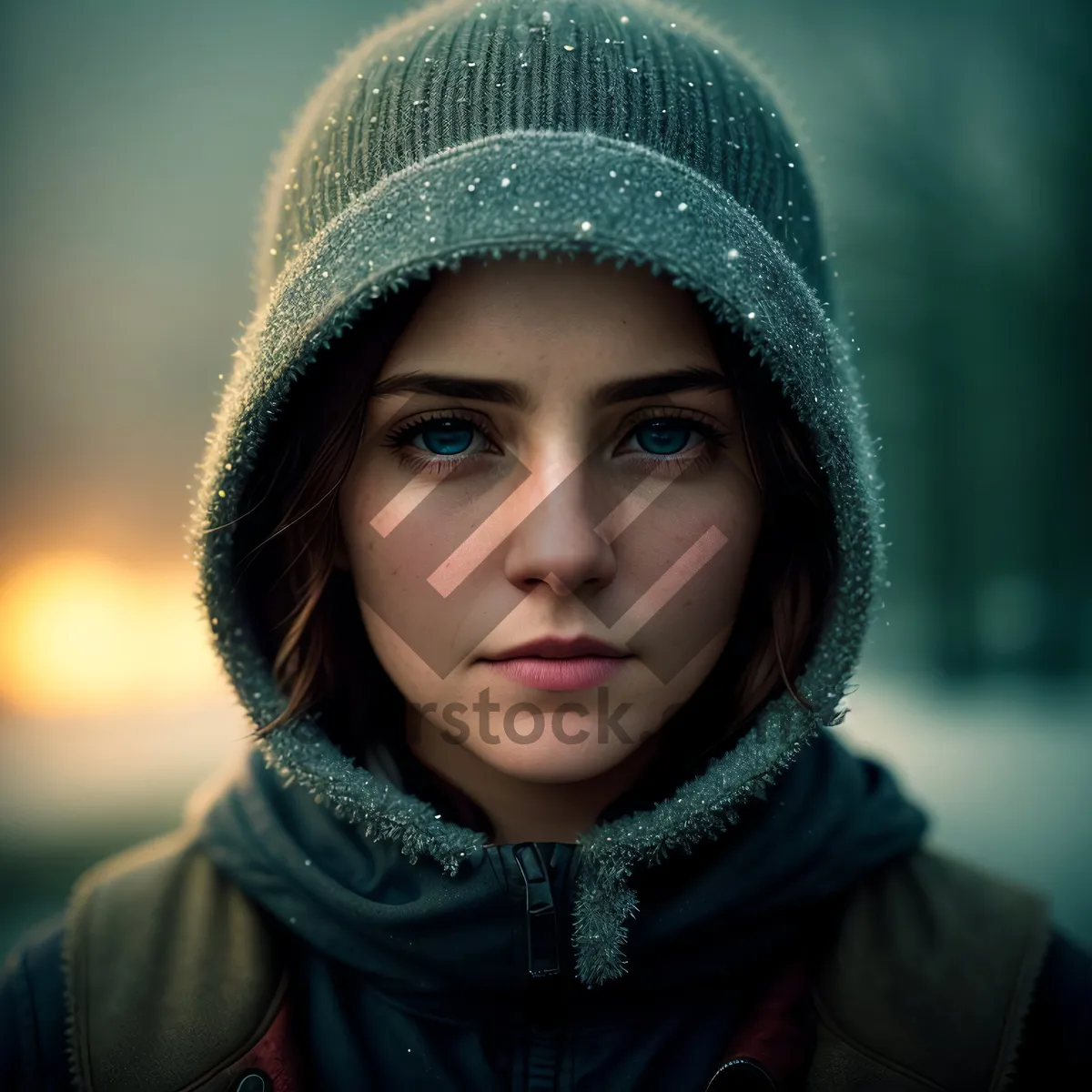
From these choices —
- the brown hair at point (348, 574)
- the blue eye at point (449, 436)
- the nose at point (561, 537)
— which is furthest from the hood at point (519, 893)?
the blue eye at point (449, 436)

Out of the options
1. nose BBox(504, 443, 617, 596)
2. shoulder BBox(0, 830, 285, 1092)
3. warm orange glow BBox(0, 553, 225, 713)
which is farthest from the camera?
warm orange glow BBox(0, 553, 225, 713)

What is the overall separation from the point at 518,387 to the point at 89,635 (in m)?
1.57

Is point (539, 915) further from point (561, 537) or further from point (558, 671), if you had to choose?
point (561, 537)

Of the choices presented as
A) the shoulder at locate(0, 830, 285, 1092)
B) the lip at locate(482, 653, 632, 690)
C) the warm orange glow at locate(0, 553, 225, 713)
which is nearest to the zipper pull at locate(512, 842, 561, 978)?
the lip at locate(482, 653, 632, 690)

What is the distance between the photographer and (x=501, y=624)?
81 centimetres

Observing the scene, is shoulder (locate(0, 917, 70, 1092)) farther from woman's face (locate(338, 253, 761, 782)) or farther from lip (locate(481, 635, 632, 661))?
lip (locate(481, 635, 632, 661))

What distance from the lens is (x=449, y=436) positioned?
2.79 ft

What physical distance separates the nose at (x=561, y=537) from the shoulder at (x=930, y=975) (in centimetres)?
51

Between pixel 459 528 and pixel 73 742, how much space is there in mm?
1492

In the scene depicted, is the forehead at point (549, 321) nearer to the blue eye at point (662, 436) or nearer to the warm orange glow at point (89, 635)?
the blue eye at point (662, 436)

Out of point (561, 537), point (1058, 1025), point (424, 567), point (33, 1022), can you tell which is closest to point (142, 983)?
point (33, 1022)

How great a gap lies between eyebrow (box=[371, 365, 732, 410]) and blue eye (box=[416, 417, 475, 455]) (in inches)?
1.5

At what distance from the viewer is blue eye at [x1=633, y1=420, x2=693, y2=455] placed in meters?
0.85

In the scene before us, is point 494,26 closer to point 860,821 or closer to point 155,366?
point 860,821
